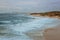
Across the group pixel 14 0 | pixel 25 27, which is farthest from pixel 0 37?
pixel 14 0

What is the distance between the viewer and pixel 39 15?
991mm

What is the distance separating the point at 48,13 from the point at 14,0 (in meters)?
0.32

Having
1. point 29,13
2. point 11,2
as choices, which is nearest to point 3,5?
point 11,2

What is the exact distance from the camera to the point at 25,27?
977mm

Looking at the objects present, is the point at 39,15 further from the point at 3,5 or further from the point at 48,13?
the point at 3,5

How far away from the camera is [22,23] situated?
0.99 metres

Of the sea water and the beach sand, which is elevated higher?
the sea water

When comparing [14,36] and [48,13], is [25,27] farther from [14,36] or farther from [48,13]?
[48,13]

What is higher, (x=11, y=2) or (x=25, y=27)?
(x=11, y=2)

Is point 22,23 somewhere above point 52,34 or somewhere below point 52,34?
above

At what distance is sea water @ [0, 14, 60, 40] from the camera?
0.96 meters

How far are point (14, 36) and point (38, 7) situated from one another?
0.32 metres

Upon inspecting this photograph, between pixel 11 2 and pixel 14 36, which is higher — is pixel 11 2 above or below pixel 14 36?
above

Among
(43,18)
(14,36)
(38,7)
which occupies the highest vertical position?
(38,7)
